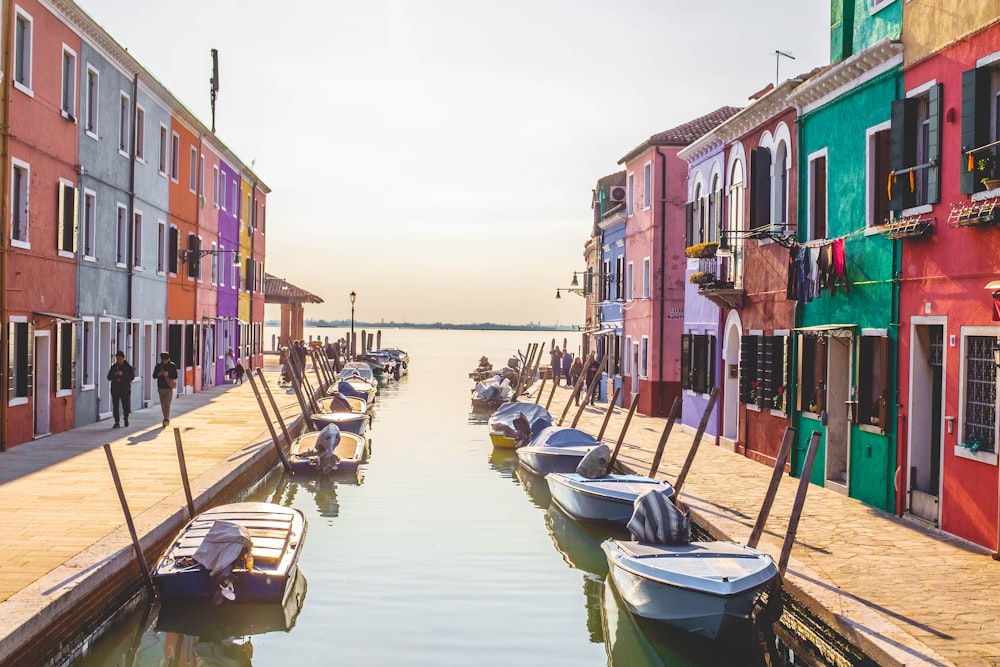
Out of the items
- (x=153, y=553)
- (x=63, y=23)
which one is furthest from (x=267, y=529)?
(x=63, y=23)

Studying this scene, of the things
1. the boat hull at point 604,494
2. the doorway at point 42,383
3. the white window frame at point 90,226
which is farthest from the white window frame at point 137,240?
the boat hull at point 604,494

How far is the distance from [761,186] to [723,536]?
27.5 feet

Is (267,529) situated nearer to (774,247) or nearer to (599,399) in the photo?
(774,247)

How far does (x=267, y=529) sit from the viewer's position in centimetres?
1184

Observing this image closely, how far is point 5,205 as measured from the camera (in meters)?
16.9

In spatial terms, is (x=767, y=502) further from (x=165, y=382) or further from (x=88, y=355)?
(x=88, y=355)

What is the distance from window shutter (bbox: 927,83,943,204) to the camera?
1192 centimetres

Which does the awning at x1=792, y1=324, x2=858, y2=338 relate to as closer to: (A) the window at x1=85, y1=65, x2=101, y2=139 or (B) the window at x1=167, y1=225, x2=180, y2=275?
(A) the window at x1=85, y1=65, x2=101, y2=139

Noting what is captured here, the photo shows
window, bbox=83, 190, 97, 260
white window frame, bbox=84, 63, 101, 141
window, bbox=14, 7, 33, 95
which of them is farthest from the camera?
window, bbox=83, 190, 97, 260

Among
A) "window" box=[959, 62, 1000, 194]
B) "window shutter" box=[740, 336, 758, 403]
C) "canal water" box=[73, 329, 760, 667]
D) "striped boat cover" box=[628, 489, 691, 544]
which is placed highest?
"window" box=[959, 62, 1000, 194]

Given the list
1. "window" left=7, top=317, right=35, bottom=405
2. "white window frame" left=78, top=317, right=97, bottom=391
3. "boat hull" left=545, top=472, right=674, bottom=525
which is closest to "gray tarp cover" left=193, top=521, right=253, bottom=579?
"boat hull" left=545, top=472, right=674, bottom=525

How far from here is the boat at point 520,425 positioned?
24.7 meters

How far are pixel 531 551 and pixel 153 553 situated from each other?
5399 millimetres

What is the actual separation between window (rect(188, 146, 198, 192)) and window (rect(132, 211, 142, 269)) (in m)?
6.15
